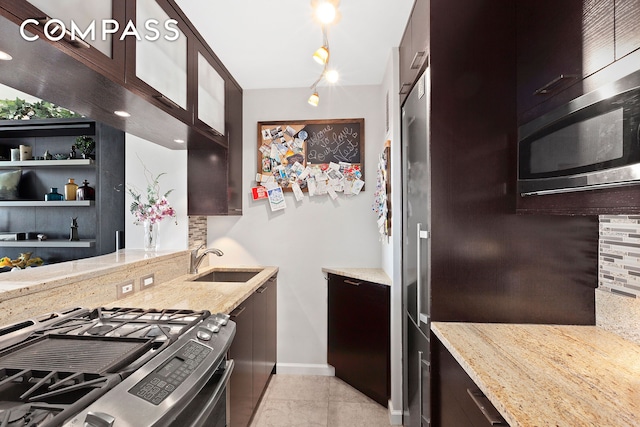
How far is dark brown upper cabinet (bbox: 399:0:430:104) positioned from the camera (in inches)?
61.8

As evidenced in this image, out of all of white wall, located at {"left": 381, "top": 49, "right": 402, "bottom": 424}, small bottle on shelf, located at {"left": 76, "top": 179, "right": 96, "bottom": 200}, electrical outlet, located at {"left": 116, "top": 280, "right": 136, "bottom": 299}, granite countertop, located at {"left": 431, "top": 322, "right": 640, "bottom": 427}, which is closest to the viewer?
granite countertop, located at {"left": 431, "top": 322, "right": 640, "bottom": 427}

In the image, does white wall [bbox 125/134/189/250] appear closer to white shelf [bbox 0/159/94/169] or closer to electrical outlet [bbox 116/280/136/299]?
white shelf [bbox 0/159/94/169]

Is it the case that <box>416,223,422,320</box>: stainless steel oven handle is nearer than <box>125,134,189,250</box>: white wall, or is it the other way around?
<box>416,223,422,320</box>: stainless steel oven handle

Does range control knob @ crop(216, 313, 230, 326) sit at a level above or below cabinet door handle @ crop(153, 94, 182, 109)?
below

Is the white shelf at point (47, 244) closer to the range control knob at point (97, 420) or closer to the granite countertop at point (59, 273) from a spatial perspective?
the granite countertop at point (59, 273)

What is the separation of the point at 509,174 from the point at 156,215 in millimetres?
2223

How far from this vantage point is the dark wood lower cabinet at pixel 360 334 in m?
2.38

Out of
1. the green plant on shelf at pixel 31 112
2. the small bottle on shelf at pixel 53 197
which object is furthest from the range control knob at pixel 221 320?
the green plant on shelf at pixel 31 112

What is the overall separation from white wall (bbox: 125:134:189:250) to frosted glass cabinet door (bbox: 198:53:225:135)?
0.42 metres

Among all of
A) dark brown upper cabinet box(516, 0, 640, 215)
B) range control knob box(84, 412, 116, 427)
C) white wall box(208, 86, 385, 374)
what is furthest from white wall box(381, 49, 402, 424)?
range control knob box(84, 412, 116, 427)

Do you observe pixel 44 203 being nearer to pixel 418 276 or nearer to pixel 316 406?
pixel 316 406

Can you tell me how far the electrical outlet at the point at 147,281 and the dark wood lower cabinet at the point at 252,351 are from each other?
0.62 meters

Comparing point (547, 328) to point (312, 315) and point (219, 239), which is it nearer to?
point (312, 315)

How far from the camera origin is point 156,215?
2395 mm
